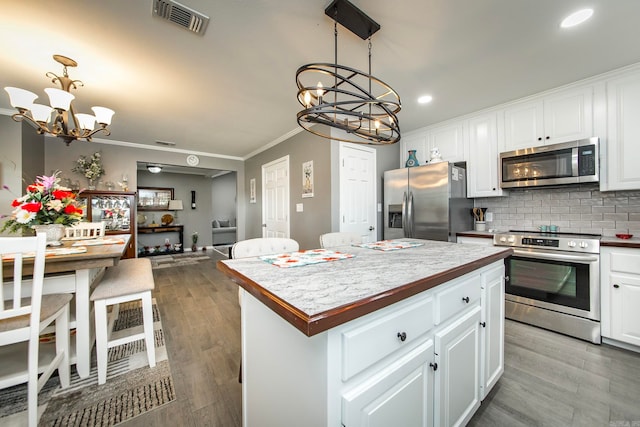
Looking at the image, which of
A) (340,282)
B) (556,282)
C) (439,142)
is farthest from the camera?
(439,142)

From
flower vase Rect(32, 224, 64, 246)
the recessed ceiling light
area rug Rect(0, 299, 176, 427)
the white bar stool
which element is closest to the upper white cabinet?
the recessed ceiling light

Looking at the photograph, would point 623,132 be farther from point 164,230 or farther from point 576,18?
point 164,230

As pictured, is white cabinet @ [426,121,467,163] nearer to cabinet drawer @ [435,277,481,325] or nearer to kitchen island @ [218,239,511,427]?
kitchen island @ [218,239,511,427]

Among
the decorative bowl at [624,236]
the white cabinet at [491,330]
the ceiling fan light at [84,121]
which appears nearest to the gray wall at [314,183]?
the white cabinet at [491,330]

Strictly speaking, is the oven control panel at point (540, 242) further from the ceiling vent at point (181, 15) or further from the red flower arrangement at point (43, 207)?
the red flower arrangement at point (43, 207)

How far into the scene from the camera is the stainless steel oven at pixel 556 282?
7.14 ft

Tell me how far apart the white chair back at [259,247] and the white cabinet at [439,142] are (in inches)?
109

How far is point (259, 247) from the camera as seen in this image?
5.82 feet

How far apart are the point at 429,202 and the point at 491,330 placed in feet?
5.99

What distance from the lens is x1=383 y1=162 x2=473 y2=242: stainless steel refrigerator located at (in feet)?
9.64

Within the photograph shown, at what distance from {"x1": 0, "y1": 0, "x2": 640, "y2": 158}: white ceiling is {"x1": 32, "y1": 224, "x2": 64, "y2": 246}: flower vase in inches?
54.4

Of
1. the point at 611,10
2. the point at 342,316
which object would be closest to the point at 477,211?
the point at 611,10

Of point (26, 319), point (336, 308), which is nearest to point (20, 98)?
point (26, 319)

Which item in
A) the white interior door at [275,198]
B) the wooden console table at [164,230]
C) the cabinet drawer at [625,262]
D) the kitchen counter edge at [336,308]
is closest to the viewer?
the kitchen counter edge at [336,308]
